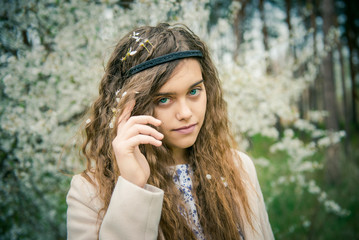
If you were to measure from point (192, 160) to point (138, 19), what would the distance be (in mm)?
2148

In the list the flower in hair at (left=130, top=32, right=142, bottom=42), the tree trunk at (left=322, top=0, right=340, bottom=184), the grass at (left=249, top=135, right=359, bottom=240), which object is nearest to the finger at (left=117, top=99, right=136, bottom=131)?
the flower in hair at (left=130, top=32, right=142, bottom=42)

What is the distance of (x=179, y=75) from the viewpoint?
4.04 ft

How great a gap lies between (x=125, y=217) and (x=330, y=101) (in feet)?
19.5

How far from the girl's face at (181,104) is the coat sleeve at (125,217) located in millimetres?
350

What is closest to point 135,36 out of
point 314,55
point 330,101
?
point 314,55

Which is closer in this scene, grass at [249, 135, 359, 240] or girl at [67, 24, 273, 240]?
girl at [67, 24, 273, 240]

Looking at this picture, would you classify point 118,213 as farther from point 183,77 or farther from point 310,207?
point 310,207

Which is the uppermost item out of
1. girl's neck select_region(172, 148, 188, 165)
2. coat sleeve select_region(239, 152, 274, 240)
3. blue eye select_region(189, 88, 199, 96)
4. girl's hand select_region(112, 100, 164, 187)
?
blue eye select_region(189, 88, 199, 96)

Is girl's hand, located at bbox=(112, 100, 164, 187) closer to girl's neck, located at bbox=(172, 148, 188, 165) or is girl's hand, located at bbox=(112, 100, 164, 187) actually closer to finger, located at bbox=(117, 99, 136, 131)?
finger, located at bbox=(117, 99, 136, 131)

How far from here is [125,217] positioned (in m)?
1.06

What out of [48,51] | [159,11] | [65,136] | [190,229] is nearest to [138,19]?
[159,11]

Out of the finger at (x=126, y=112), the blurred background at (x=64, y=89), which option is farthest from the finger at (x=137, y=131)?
the blurred background at (x=64, y=89)

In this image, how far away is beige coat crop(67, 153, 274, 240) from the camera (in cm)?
105

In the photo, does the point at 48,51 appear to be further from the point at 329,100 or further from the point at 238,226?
the point at 329,100
